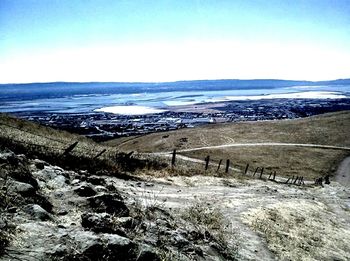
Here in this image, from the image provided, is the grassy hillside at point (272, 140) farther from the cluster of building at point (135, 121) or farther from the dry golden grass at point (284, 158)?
the cluster of building at point (135, 121)

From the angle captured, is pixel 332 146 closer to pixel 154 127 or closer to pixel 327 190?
pixel 327 190

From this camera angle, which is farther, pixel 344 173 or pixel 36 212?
pixel 344 173

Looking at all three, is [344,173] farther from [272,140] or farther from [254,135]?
[254,135]

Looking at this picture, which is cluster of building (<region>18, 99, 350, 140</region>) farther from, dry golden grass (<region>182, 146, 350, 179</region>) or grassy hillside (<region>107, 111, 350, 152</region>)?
dry golden grass (<region>182, 146, 350, 179</region>)

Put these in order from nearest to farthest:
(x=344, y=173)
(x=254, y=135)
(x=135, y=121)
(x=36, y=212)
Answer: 1. (x=36, y=212)
2. (x=344, y=173)
3. (x=254, y=135)
4. (x=135, y=121)

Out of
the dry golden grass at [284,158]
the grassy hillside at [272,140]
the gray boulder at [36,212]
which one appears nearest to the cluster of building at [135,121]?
the grassy hillside at [272,140]

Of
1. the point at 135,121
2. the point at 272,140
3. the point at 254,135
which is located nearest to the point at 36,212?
the point at 272,140
